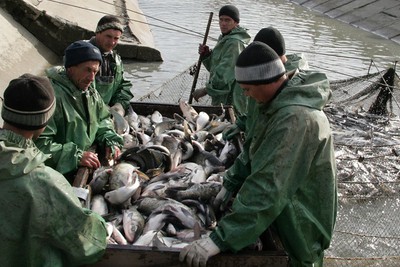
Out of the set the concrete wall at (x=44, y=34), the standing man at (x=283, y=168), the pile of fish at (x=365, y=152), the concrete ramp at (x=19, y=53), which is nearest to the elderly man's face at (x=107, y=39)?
the standing man at (x=283, y=168)

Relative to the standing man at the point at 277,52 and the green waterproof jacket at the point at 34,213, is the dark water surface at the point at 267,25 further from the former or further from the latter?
the green waterproof jacket at the point at 34,213

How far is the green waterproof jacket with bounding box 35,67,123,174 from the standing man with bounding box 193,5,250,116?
2754 millimetres

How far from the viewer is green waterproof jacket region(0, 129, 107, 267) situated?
275 cm

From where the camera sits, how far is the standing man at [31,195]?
2.75m

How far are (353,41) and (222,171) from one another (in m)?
18.8

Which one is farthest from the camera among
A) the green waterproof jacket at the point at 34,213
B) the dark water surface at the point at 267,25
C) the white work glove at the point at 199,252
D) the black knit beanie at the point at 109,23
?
the dark water surface at the point at 267,25

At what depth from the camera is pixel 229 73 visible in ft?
24.4

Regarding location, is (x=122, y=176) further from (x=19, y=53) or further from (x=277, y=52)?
(x=19, y=53)

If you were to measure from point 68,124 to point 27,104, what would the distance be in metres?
1.91

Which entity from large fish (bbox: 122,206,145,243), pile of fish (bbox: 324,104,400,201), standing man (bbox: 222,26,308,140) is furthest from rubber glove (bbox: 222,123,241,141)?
pile of fish (bbox: 324,104,400,201)

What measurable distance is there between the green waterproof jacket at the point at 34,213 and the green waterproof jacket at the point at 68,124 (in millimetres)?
1578

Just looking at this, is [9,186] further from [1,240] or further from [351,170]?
[351,170]

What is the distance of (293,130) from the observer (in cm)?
319

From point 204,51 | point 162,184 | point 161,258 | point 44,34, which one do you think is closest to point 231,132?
point 162,184
